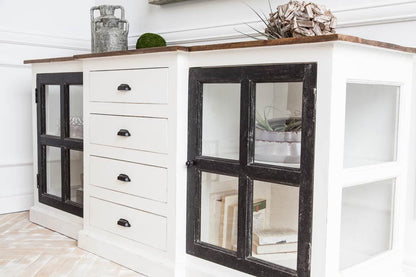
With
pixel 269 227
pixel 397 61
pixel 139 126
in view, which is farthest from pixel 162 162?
pixel 397 61

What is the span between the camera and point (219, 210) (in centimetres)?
176

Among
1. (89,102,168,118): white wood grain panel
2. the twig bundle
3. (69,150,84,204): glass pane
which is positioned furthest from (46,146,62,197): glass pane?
the twig bundle

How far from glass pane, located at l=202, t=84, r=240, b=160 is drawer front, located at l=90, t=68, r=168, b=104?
7.7 inches

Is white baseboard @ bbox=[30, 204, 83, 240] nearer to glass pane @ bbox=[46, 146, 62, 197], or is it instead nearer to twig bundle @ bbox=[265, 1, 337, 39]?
glass pane @ bbox=[46, 146, 62, 197]

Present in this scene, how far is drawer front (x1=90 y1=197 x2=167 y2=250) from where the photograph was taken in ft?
6.36

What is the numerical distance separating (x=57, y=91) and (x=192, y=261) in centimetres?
124

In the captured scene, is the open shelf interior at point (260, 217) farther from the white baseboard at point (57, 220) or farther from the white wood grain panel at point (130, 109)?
the white baseboard at point (57, 220)

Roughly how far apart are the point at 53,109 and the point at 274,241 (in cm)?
153

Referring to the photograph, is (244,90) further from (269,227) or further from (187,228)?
(187,228)

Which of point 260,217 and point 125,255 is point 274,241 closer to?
point 260,217

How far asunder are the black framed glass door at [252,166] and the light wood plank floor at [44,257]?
0.47 m

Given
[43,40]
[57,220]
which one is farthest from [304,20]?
[43,40]

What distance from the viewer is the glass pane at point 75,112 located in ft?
7.91

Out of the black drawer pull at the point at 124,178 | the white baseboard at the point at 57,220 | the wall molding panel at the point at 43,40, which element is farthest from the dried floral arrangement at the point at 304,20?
the wall molding panel at the point at 43,40
